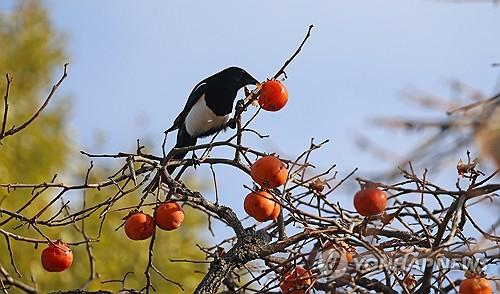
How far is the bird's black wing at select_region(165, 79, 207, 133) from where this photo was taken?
3.04 metres

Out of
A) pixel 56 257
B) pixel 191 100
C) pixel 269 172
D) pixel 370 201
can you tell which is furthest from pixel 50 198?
pixel 370 201

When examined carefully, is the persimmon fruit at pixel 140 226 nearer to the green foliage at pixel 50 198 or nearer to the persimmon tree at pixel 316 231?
the persimmon tree at pixel 316 231

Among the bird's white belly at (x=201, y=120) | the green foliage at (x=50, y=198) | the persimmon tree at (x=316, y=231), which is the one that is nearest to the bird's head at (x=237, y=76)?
the bird's white belly at (x=201, y=120)

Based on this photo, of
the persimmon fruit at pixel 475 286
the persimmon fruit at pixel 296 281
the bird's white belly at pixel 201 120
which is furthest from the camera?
the bird's white belly at pixel 201 120

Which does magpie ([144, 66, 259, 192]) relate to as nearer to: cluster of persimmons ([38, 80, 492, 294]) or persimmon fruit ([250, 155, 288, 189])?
cluster of persimmons ([38, 80, 492, 294])

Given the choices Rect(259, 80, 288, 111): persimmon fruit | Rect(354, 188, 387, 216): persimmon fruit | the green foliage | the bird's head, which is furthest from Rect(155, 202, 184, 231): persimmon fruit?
the green foliage

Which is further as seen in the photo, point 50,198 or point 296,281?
point 50,198

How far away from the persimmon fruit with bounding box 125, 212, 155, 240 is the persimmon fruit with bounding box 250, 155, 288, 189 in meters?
0.28

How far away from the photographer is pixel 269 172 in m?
1.49

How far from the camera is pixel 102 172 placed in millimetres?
6320

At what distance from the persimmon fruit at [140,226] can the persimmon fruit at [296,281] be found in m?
0.31

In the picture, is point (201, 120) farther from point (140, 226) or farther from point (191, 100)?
point (140, 226)

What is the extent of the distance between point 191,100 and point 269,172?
5.39 ft

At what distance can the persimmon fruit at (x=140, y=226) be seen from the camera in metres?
1.66
